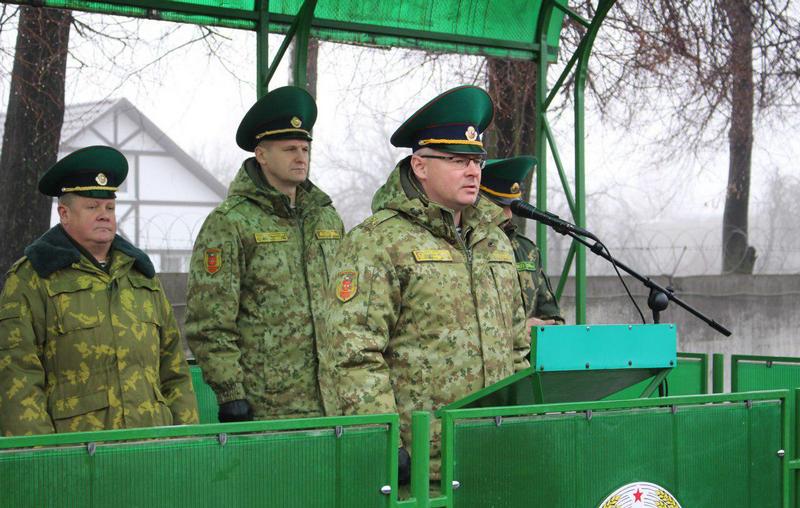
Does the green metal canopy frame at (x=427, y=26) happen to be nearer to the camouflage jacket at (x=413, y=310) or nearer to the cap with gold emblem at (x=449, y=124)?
the cap with gold emblem at (x=449, y=124)

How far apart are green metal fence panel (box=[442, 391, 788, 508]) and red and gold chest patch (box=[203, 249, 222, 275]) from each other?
5.39ft

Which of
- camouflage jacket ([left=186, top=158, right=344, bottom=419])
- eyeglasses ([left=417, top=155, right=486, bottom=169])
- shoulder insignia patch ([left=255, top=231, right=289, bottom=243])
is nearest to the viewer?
eyeglasses ([left=417, top=155, right=486, bottom=169])

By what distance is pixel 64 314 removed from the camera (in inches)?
141

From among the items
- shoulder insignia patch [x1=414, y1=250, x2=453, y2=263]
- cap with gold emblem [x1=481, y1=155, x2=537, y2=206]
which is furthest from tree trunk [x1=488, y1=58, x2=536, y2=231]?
shoulder insignia patch [x1=414, y1=250, x2=453, y2=263]

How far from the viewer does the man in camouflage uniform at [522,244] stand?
17.4 ft

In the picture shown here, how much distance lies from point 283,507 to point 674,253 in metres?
12.1

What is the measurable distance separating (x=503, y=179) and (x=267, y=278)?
151cm

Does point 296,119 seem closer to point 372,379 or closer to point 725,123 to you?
point 372,379

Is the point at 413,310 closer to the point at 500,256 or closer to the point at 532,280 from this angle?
the point at 500,256

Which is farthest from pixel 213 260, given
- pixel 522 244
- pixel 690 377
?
pixel 690 377

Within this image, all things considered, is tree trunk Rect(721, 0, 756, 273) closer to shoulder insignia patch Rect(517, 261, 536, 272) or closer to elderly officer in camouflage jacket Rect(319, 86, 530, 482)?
shoulder insignia patch Rect(517, 261, 536, 272)

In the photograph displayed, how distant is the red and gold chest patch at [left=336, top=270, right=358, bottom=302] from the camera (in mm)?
3121

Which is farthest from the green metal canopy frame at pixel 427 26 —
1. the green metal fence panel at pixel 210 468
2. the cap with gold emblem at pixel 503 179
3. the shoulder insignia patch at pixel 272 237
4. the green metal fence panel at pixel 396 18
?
the green metal fence panel at pixel 210 468

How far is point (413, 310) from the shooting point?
323 cm
